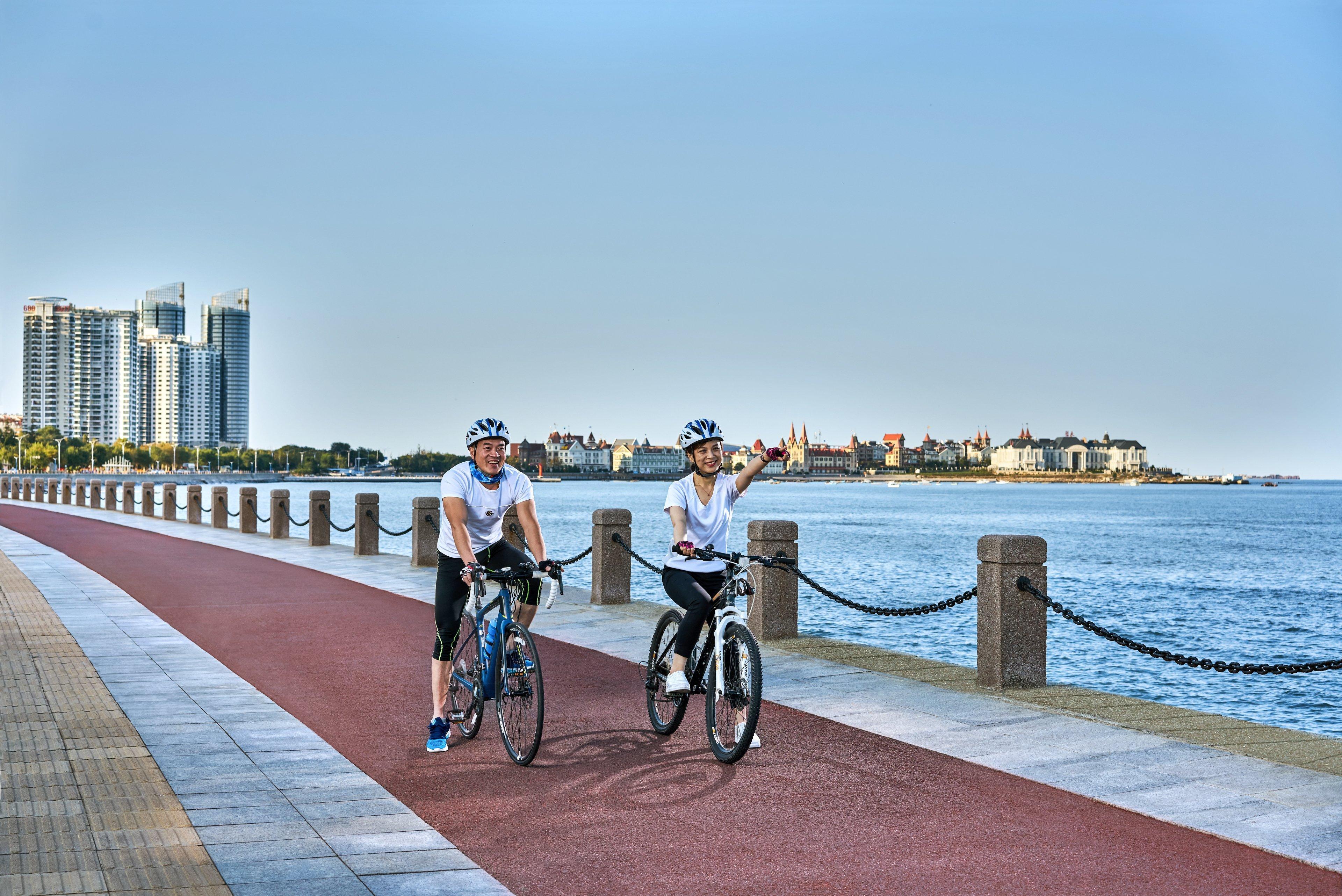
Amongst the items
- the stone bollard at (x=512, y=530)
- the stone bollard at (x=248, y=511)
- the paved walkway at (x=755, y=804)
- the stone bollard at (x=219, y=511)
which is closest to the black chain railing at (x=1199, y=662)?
the paved walkway at (x=755, y=804)

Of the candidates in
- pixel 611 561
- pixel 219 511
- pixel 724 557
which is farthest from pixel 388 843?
pixel 219 511

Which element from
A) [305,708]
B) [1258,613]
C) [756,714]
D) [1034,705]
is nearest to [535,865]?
[756,714]

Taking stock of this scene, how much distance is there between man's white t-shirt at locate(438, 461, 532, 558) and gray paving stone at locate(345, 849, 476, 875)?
221 centimetres

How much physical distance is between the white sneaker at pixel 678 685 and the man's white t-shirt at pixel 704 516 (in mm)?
621

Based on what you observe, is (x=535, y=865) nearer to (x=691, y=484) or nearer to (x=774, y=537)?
(x=691, y=484)

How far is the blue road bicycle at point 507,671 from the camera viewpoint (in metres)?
6.72

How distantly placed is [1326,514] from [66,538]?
12656 centimetres

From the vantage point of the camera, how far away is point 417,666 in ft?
33.6

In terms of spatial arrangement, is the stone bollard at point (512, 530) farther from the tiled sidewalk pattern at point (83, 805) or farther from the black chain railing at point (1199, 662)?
the black chain railing at point (1199, 662)

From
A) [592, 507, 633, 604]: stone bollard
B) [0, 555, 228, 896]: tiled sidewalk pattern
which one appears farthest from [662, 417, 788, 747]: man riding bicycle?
[592, 507, 633, 604]: stone bollard

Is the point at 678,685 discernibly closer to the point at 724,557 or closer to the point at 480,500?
the point at 724,557

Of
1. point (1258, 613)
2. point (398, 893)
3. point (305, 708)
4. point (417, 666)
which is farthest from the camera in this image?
point (1258, 613)

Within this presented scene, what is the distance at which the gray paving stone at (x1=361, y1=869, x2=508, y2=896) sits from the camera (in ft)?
15.1

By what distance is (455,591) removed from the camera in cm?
721
